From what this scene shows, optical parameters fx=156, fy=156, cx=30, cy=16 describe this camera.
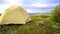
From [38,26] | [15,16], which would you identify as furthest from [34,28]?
[15,16]

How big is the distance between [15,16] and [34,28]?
390 millimetres

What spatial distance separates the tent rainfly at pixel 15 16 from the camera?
2.61 metres

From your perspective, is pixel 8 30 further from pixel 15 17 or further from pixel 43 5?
pixel 43 5

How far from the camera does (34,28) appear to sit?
251 cm

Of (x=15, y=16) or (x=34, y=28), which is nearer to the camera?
(x=34, y=28)

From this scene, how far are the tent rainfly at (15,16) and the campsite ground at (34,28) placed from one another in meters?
0.08

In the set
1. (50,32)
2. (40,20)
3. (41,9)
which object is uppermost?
(41,9)

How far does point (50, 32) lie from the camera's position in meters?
2.46

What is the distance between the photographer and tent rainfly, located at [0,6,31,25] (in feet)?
8.56

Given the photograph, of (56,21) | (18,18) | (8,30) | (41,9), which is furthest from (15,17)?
(56,21)

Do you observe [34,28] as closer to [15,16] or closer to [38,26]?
[38,26]

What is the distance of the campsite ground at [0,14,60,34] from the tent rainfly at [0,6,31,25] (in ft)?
0.27

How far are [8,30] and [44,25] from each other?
1.94 feet

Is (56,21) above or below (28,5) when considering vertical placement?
below
